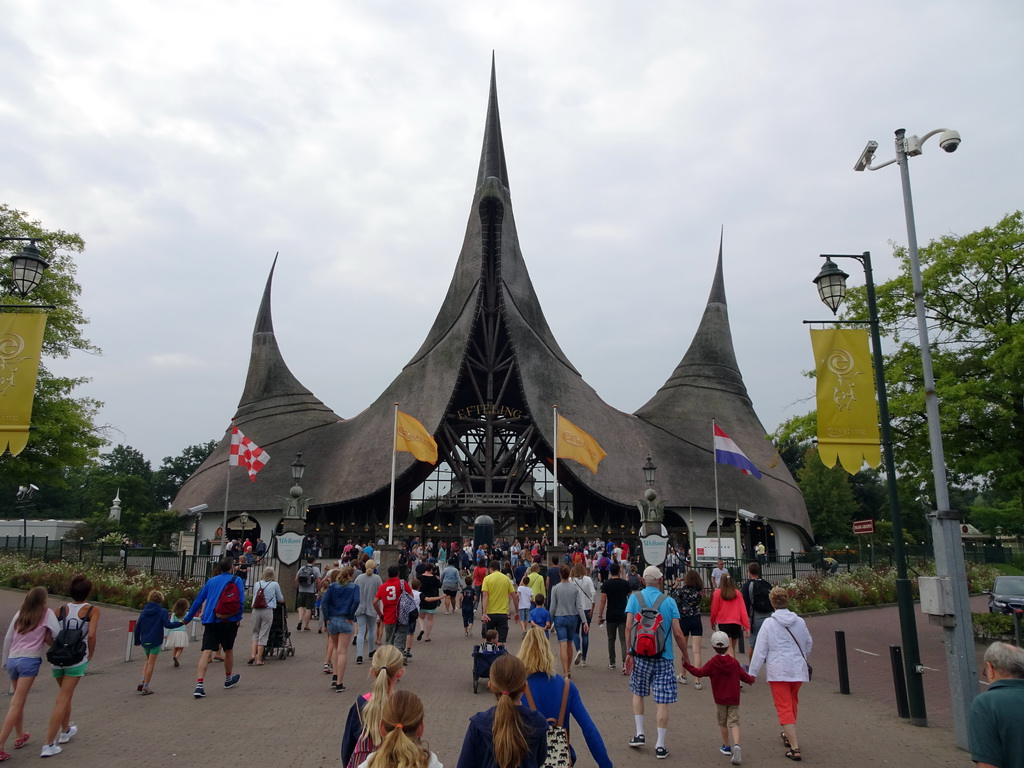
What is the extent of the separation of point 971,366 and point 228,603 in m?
14.0

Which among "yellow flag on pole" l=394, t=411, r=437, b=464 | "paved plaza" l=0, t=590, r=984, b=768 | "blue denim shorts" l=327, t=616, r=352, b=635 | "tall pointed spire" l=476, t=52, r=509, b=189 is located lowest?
"paved plaza" l=0, t=590, r=984, b=768

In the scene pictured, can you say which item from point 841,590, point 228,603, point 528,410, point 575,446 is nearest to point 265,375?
point 528,410

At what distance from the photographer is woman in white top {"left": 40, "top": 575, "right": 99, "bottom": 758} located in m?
6.14

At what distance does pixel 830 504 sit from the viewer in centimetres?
5275

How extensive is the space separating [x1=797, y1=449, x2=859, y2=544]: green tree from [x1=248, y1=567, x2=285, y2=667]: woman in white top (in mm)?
48754

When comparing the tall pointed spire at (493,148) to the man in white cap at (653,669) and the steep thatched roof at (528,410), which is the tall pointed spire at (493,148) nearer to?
the steep thatched roof at (528,410)

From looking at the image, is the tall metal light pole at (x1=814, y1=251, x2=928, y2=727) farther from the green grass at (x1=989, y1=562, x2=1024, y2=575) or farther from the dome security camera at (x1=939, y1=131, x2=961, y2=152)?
the green grass at (x1=989, y1=562, x2=1024, y2=575)

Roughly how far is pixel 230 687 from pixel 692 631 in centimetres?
566

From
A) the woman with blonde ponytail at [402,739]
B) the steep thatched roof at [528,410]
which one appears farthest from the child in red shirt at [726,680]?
the steep thatched roof at [528,410]

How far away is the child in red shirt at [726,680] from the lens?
19.9 feet

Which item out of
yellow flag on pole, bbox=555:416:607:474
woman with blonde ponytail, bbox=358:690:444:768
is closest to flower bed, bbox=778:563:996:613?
yellow flag on pole, bbox=555:416:607:474

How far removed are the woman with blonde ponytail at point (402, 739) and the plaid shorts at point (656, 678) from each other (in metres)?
3.80

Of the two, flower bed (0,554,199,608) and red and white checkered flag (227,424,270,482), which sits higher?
red and white checkered flag (227,424,270,482)

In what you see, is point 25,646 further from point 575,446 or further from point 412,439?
point 412,439
